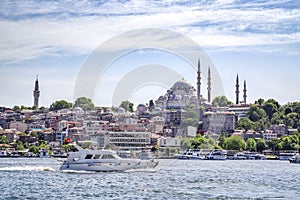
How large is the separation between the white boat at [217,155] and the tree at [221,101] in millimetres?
53271

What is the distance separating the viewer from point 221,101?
139 m

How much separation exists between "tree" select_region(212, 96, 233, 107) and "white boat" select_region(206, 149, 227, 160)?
175 feet

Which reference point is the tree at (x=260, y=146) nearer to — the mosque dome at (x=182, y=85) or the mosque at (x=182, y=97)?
the mosque at (x=182, y=97)

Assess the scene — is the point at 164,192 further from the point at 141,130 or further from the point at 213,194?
the point at 141,130

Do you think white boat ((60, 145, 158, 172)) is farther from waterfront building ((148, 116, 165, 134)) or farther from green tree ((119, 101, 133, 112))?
green tree ((119, 101, 133, 112))

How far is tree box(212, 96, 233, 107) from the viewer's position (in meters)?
136

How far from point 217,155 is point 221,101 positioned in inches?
2401

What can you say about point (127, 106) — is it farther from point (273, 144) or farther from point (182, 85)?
point (273, 144)

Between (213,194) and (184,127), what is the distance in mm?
81371

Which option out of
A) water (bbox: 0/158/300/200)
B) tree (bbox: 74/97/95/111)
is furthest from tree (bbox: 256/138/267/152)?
water (bbox: 0/158/300/200)

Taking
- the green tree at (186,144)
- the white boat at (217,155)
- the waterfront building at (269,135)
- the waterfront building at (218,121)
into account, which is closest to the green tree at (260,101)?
the waterfront building at (218,121)

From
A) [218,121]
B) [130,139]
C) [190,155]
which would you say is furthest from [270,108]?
[190,155]

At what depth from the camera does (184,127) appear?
107 metres

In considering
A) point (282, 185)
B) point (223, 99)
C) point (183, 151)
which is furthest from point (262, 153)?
point (282, 185)
